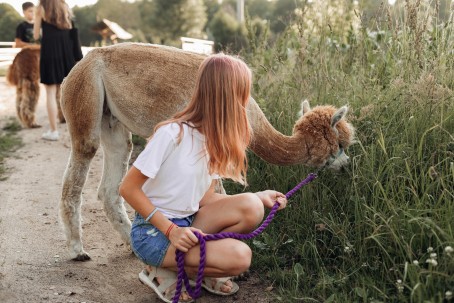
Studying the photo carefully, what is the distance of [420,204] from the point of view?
10.2ft

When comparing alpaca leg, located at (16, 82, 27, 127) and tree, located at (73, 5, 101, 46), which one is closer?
alpaca leg, located at (16, 82, 27, 127)

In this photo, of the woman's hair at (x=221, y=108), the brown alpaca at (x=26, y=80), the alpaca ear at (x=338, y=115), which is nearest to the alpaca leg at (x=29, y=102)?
the brown alpaca at (x=26, y=80)

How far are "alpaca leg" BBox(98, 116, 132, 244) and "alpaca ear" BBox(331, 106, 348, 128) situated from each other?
1602 millimetres

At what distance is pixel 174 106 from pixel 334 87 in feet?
5.53

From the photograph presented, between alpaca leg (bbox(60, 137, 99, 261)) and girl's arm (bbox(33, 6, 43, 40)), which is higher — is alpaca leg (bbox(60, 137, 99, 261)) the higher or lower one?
the lower one

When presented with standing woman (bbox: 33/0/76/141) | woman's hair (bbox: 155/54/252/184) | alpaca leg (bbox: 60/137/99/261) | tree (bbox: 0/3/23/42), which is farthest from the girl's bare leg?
tree (bbox: 0/3/23/42)

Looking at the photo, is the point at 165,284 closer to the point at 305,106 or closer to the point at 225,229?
the point at 225,229

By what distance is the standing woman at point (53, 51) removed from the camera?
7996 mm

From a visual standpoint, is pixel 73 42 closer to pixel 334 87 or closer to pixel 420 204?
pixel 334 87

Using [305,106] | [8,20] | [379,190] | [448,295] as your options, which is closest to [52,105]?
[305,106]

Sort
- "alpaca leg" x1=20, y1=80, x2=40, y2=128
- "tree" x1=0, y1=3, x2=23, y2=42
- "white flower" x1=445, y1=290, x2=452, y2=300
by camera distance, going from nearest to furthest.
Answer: "white flower" x1=445, y1=290, x2=452, y2=300, "alpaca leg" x1=20, y1=80, x2=40, y2=128, "tree" x1=0, y1=3, x2=23, y2=42

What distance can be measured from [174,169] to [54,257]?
1563 millimetres

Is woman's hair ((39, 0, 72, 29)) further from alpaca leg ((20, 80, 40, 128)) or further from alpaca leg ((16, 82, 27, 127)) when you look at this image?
Result: alpaca leg ((16, 82, 27, 127))

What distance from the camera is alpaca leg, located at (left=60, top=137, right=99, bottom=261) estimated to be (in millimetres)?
3896
